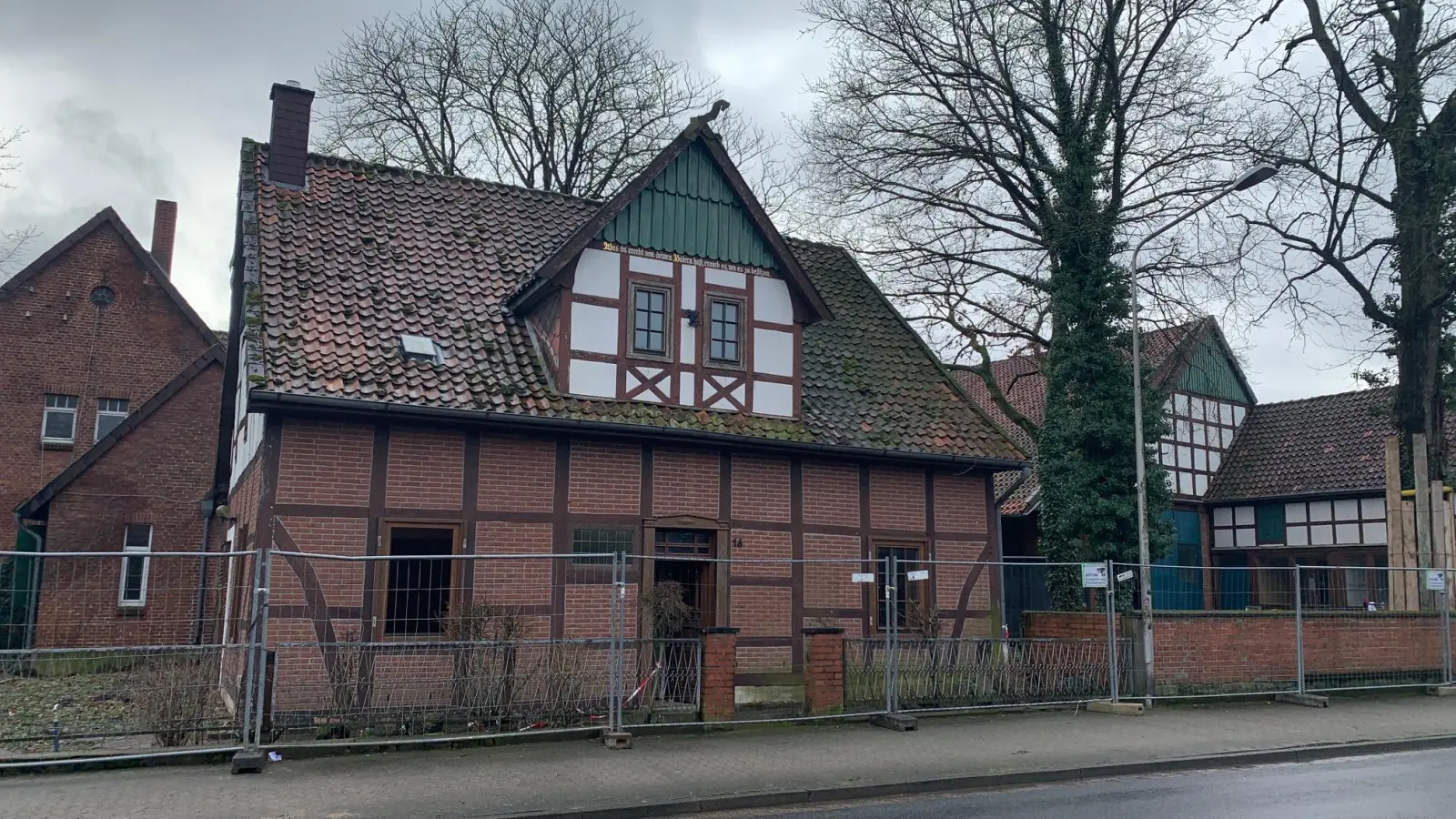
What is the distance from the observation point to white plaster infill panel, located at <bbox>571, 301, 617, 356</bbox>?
615 inches

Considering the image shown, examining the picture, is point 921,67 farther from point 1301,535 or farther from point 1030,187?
point 1301,535

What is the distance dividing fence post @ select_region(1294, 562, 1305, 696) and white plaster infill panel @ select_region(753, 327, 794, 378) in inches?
324

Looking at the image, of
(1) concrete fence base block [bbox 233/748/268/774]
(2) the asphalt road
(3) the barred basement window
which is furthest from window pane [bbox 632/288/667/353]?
(2) the asphalt road

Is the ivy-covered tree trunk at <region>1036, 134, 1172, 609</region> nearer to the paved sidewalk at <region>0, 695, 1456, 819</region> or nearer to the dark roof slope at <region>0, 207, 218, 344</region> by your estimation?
the paved sidewalk at <region>0, 695, 1456, 819</region>

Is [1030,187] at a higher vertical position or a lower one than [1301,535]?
higher

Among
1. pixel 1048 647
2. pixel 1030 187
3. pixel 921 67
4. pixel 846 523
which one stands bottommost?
pixel 1048 647

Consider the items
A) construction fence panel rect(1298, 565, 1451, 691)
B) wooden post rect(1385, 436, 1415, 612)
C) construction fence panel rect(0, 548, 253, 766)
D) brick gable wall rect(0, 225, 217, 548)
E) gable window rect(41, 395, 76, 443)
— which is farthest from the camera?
gable window rect(41, 395, 76, 443)

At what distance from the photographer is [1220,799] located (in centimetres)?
991

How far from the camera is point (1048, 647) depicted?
604 inches

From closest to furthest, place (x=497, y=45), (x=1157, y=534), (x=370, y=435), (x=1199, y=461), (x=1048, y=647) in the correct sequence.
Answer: (x=370, y=435), (x=1048, y=647), (x=1157, y=534), (x=497, y=45), (x=1199, y=461)

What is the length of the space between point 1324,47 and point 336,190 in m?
18.7

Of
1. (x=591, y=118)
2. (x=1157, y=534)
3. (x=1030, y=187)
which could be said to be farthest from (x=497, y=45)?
(x=1157, y=534)

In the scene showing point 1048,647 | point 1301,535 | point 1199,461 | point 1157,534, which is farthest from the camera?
point 1199,461

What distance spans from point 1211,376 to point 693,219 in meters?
24.0
